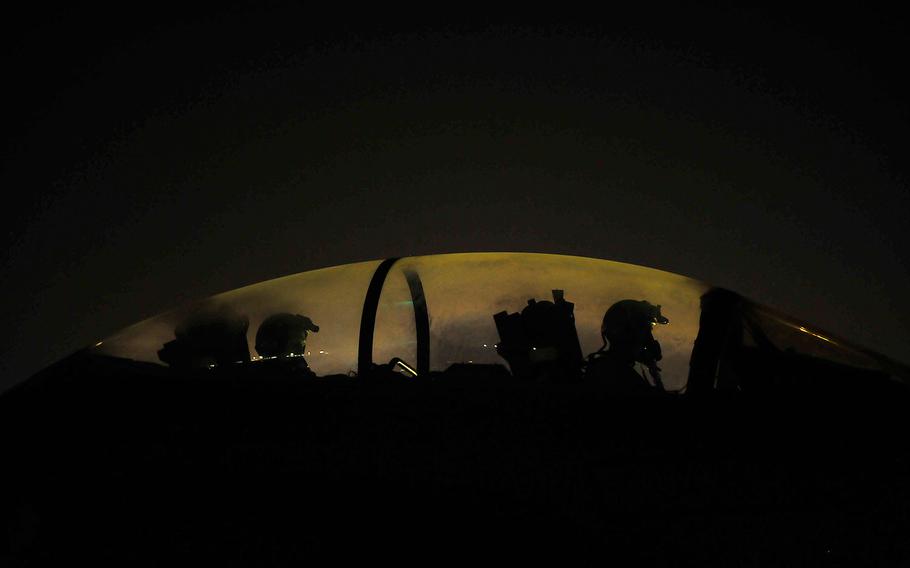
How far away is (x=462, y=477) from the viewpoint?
1518mm

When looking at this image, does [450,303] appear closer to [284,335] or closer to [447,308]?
[447,308]

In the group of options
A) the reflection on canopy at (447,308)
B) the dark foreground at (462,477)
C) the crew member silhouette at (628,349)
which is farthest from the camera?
the reflection on canopy at (447,308)

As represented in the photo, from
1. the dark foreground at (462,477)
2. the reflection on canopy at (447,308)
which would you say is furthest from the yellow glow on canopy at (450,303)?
the dark foreground at (462,477)

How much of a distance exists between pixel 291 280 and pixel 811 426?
154 cm

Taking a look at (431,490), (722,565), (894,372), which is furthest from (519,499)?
(894,372)

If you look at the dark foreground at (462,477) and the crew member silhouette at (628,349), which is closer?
the dark foreground at (462,477)

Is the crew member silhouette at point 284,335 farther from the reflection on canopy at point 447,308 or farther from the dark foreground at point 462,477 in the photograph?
the dark foreground at point 462,477

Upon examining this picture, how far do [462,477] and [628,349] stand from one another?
606 millimetres

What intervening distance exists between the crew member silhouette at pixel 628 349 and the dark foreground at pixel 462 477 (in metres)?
0.10

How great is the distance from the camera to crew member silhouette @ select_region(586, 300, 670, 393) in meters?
1.76

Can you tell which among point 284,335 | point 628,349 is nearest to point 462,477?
point 628,349

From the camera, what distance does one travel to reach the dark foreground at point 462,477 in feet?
4.75

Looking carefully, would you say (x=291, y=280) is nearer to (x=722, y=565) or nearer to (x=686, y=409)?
(x=686, y=409)

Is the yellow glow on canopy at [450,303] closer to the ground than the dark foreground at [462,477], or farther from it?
farther from it
